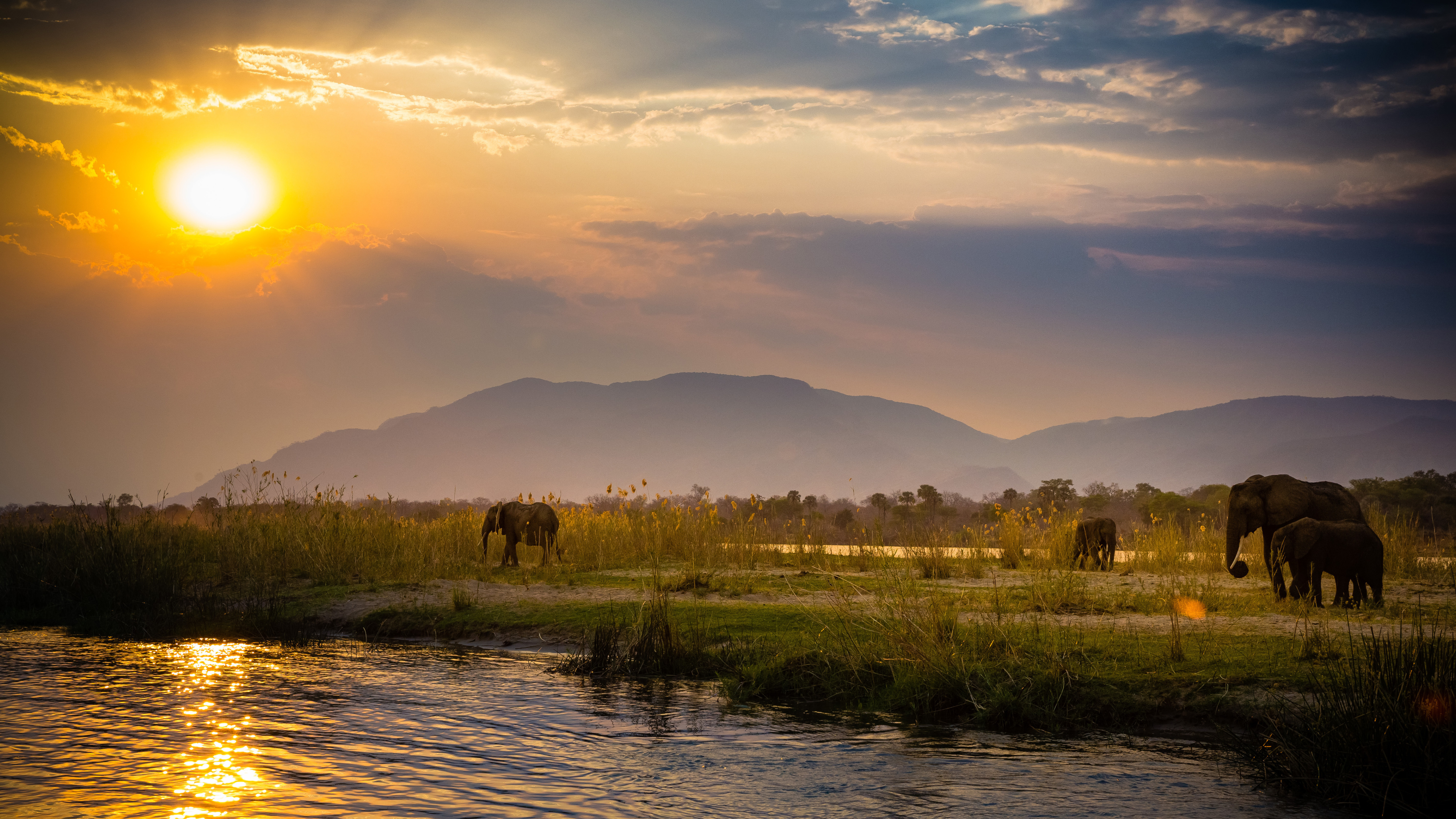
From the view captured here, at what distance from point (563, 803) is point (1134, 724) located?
508cm

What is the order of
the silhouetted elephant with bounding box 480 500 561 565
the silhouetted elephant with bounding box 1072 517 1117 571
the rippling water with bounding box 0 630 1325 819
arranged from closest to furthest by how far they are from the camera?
the rippling water with bounding box 0 630 1325 819 → the silhouetted elephant with bounding box 1072 517 1117 571 → the silhouetted elephant with bounding box 480 500 561 565

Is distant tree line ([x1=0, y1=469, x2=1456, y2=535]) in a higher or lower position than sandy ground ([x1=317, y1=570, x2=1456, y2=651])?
higher

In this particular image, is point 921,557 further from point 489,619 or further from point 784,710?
point 784,710

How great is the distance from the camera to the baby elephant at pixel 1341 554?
1337cm

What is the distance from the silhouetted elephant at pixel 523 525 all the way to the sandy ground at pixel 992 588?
99.1 inches

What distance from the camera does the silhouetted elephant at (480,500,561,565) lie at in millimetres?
21422

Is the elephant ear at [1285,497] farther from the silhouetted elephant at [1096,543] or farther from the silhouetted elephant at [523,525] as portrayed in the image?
the silhouetted elephant at [523,525]

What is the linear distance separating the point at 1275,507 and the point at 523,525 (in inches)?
555

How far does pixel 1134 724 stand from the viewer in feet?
28.7

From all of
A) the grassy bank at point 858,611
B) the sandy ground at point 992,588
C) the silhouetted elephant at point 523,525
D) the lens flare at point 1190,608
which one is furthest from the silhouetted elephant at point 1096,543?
the silhouetted elephant at point 523,525

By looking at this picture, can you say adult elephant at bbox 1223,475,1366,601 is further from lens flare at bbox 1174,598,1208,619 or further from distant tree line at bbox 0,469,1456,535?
distant tree line at bbox 0,469,1456,535

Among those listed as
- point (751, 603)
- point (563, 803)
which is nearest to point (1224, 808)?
point (563, 803)

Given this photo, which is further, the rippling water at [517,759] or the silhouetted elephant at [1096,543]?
the silhouetted elephant at [1096,543]

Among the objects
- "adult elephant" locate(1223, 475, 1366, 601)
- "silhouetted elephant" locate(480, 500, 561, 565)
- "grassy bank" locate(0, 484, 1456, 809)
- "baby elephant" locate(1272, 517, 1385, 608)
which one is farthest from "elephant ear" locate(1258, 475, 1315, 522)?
"silhouetted elephant" locate(480, 500, 561, 565)
